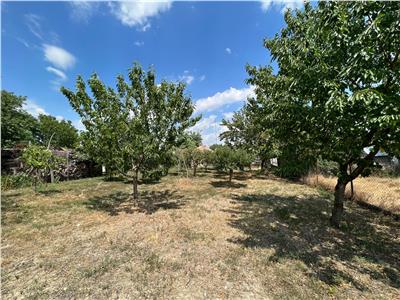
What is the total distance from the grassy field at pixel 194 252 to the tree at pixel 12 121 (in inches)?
649

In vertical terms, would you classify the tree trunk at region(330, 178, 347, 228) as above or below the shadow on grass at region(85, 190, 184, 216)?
above

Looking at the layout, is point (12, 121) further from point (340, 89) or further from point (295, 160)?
point (340, 89)

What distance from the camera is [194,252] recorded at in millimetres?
4344

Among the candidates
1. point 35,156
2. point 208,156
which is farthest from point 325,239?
point 208,156

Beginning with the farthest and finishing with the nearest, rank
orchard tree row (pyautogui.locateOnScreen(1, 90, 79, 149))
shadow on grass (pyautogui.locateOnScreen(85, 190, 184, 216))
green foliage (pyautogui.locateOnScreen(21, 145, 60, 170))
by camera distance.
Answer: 1. orchard tree row (pyautogui.locateOnScreen(1, 90, 79, 149))
2. green foliage (pyautogui.locateOnScreen(21, 145, 60, 170))
3. shadow on grass (pyautogui.locateOnScreen(85, 190, 184, 216))

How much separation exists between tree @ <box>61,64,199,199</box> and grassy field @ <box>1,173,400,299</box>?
1789 millimetres

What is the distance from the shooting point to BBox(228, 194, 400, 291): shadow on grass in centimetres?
389

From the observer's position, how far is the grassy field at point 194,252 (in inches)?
129

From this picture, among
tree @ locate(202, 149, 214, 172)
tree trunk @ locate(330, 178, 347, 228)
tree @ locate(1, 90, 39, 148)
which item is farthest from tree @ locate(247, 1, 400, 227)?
tree @ locate(1, 90, 39, 148)

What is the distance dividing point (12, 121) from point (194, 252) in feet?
78.1

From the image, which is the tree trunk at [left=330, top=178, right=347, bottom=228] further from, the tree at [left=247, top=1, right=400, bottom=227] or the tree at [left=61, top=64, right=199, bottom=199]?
the tree at [left=61, top=64, right=199, bottom=199]

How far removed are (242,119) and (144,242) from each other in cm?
1420

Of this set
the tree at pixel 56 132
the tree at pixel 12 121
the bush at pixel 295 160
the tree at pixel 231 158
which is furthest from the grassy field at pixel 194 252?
the tree at pixel 56 132

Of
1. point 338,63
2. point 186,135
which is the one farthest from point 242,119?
point 338,63
